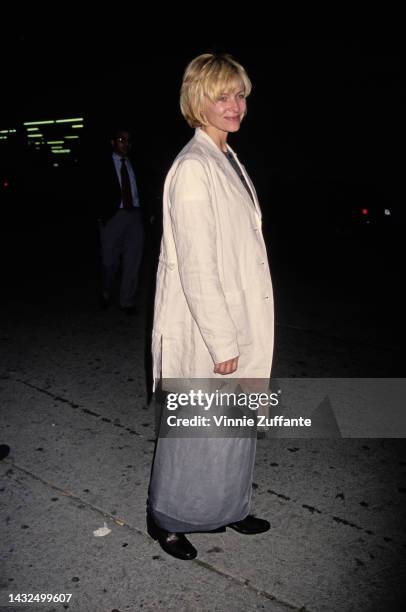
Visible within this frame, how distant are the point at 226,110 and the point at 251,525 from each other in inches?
73.3

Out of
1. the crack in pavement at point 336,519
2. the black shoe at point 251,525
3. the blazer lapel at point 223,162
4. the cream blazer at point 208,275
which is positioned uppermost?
the blazer lapel at point 223,162

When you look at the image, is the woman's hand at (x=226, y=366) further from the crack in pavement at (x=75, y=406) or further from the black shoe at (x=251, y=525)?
the crack in pavement at (x=75, y=406)

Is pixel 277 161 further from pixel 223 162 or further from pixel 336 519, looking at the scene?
pixel 223 162

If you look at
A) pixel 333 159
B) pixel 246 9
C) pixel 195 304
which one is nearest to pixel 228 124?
pixel 195 304

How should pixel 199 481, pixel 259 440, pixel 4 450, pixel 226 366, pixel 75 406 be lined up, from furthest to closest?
pixel 75 406 < pixel 259 440 < pixel 4 450 < pixel 199 481 < pixel 226 366

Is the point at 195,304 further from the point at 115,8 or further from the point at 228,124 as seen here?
the point at 115,8

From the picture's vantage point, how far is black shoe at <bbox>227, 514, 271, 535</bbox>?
257 cm

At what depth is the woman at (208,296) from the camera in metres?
1.98

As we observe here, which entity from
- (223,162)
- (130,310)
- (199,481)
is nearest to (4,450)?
(199,481)

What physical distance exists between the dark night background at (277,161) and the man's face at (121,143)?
0.51ft

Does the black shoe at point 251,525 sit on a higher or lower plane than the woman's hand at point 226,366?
lower

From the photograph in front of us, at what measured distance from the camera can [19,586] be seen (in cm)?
223

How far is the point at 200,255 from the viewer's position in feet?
6.42

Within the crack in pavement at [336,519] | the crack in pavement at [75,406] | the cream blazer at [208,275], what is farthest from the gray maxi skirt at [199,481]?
the crack in pavement at [75,406]
